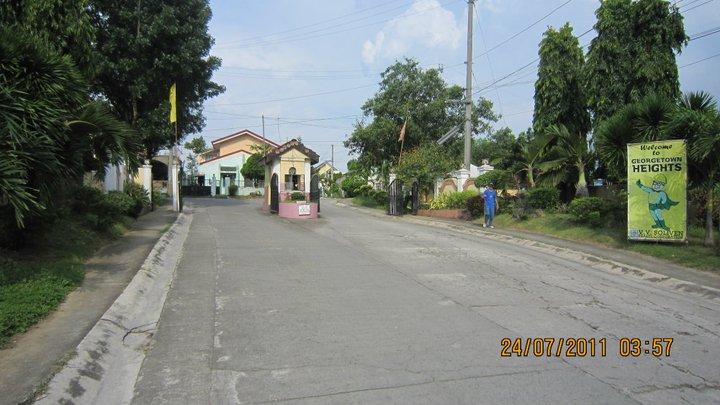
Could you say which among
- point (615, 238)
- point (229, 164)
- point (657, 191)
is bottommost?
point (615, 238)

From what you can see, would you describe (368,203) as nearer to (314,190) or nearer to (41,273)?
(314,190)

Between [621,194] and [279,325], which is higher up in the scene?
[621,194]

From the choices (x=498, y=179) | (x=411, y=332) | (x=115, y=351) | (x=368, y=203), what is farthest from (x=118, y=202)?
(x=368, y=203)

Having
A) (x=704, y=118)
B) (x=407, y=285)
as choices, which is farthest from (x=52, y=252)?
(x=704, y=118)

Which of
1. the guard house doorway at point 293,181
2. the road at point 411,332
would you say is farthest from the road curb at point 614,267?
the guard house doorway at point 293,181

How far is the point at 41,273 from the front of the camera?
7.96 metres

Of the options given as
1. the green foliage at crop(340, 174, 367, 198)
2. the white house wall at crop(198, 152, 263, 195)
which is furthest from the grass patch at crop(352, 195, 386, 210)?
the white house wall at crop(198, 152, 263, 195)

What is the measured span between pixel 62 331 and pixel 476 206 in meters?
18.8

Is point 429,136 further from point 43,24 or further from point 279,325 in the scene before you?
point 279,325

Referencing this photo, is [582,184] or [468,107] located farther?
[468,107]

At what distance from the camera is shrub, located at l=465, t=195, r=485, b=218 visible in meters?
22.9

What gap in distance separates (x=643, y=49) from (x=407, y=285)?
42.9 ft

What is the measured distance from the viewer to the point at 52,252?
9.83 m

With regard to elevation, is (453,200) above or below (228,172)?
below
